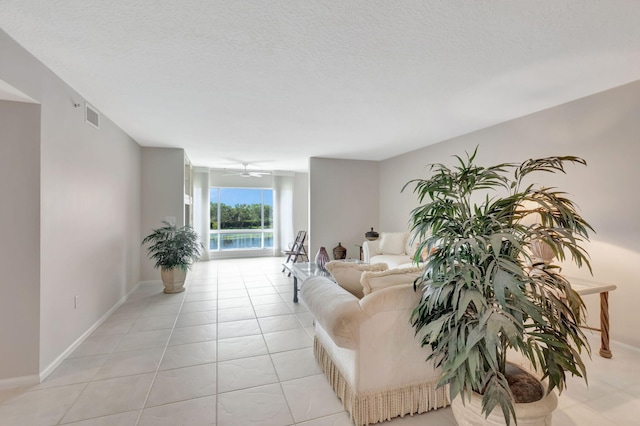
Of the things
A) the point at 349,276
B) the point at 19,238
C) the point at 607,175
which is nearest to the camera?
the point at 19,238

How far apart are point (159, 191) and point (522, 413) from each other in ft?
17.9

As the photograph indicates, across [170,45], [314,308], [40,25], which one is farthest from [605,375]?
[40,25]

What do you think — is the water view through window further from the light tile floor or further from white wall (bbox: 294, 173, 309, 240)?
the light tile floor

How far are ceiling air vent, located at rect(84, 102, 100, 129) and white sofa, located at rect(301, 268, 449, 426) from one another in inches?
122

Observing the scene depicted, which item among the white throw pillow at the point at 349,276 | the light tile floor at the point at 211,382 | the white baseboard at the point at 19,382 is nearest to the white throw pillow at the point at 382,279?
the white throw pillow at the point at 349,276

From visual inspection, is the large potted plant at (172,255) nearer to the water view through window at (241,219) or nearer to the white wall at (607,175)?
the water view through window at (241,219)

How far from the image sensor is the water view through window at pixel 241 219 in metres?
7.94

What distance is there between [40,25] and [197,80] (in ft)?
3.18

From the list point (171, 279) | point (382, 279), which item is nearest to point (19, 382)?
point (171, 279)

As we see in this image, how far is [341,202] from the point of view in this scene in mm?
6145

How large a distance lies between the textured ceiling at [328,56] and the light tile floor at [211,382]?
248cm

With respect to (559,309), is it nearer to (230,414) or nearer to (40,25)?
(230,414)

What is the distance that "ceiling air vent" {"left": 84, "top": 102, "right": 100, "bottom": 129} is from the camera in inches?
112

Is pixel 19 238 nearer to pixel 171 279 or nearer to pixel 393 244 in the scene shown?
pixel 171 279
